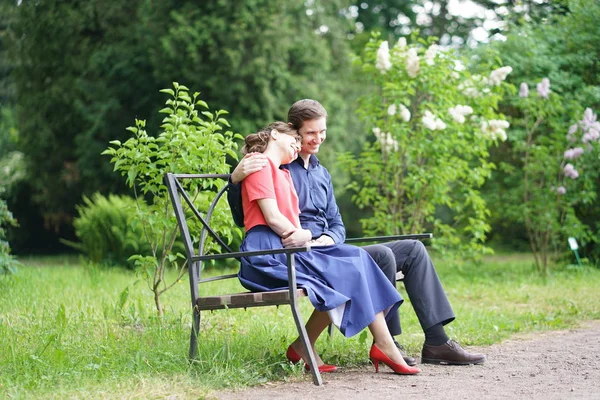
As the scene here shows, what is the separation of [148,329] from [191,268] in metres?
0.91

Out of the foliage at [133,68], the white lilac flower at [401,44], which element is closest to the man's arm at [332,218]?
the white lilac flower at [401,44]

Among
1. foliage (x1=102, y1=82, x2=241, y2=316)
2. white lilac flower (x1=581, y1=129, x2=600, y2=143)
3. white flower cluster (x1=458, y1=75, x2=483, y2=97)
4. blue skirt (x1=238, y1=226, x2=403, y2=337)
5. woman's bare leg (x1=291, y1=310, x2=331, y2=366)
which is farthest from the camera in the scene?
white lilac flower (x1=581, y1=129, x2=600, y2=143)

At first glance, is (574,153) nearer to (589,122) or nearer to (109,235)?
(589,122)

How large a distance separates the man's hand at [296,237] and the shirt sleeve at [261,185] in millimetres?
200

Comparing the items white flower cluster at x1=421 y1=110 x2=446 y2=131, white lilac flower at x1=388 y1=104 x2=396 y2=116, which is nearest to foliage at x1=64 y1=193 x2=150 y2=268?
white lilac flower at x1=388 y1=104 x2=396 y2=116

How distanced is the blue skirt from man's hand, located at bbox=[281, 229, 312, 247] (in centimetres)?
6

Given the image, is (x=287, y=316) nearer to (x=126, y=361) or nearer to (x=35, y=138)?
(x=126, y=361)

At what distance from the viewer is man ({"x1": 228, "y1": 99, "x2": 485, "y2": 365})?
13.6 feet

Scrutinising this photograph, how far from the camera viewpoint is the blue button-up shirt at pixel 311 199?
4.23 meters

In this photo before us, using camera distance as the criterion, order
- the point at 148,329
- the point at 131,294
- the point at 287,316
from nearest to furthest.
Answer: the point at 148,329 → the point at 287,316 → the point at 131,294

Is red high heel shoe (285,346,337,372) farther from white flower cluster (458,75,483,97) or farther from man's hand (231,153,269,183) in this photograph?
white flower cluster (458,75,483,97)

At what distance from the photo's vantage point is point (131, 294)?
6461 mm

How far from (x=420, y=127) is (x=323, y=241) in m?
4.37

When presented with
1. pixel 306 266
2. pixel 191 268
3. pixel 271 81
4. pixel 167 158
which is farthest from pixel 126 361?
pixel 271 81
